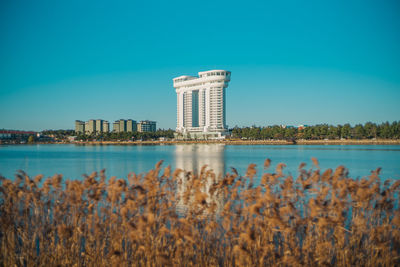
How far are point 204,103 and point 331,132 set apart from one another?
A: 79178 millimetres

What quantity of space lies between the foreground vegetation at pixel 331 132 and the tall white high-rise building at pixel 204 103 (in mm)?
19644

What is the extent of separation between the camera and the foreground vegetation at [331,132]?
12178 centimetres

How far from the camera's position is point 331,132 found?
133 metres

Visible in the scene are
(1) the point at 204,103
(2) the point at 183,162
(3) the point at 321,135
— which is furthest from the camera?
(1) the point at 204,103

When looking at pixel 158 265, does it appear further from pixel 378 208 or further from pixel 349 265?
pixel 378 208

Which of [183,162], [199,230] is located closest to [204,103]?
[183,162]

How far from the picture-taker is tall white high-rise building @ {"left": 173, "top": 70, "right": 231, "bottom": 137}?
174 m

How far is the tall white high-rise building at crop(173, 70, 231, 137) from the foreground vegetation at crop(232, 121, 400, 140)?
19.6 m

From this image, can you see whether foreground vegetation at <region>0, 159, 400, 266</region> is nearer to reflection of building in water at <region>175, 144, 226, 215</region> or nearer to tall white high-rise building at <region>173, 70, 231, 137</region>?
reflection of building in water at <region>175, 144, 226, 215</region>

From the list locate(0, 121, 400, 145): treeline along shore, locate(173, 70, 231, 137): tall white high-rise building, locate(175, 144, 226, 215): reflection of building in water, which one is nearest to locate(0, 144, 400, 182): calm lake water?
locate(175, 144, 226, 215): reflection of building in water

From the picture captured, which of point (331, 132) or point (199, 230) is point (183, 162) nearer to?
point (199, 230)

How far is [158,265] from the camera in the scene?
5371 millimetres

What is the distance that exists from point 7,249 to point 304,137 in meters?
146

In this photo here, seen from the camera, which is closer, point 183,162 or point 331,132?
point 183,162
